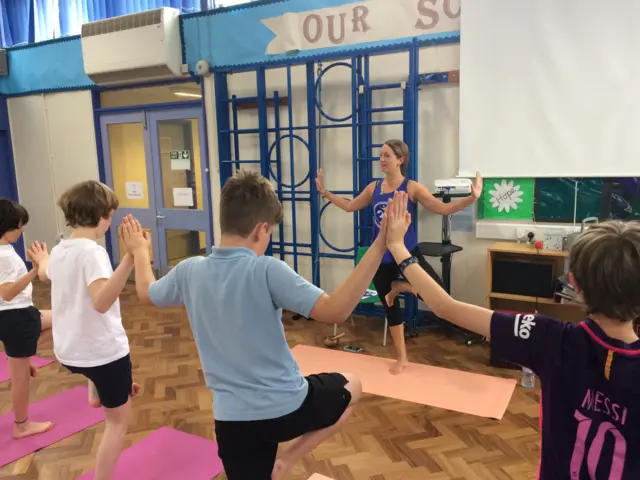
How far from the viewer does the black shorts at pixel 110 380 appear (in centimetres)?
195

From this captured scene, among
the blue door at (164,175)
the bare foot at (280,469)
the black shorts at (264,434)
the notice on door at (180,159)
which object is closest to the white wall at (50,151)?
the blue door at (164,175)

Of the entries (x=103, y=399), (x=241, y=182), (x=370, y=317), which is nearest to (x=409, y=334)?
(x=370, y=317)

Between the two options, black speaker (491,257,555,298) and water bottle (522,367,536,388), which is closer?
water bottle (522,367,536,388)

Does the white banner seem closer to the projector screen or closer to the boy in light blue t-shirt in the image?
the projector screen

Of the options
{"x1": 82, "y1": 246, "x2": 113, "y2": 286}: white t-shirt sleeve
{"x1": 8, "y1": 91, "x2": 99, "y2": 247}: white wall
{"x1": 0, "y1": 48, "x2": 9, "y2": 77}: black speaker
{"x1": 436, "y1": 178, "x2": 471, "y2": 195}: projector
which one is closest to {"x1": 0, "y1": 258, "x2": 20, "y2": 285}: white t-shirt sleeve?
{"x1": 82, "y1": 246, "x2": 113, "y2": 286}: white t-shirt sleeve

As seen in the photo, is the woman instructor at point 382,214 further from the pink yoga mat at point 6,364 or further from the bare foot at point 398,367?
the pink yoga mat at point 6,364

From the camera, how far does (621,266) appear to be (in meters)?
1.02

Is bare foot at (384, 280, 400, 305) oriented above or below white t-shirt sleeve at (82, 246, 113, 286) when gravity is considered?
below

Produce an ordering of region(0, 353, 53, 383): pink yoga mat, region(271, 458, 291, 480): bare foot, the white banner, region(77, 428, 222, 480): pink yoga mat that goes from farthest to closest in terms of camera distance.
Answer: the white banner → region(0, 353, 53, 383): pink yoga mat → region(77, 428, 222, 480): pink yoga mat → region(271, 458, 291, 480): bare foot

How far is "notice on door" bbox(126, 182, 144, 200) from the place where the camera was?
6086 millimetres

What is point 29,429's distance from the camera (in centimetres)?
275

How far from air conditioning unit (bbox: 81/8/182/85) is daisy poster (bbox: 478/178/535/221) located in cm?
328

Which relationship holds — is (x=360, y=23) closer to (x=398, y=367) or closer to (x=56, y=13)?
(x=398, y=367)

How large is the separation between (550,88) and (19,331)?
3.63m
